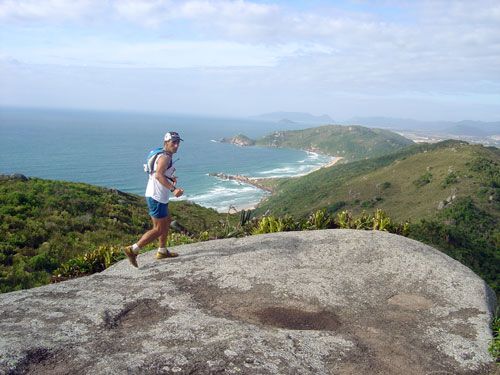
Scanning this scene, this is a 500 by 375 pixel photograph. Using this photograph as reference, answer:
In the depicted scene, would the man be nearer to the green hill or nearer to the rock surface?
the rock surface

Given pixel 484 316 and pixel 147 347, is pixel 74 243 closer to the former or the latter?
pixel 147 347

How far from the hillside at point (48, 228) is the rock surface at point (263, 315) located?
22.0 feet

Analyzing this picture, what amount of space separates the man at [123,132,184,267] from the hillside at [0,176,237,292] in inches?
231

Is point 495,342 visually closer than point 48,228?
Yes

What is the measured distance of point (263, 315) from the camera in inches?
279

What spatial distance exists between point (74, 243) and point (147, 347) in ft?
53.7

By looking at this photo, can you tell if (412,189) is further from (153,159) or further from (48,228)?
(153,159)

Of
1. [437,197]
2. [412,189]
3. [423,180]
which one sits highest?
[423,180]

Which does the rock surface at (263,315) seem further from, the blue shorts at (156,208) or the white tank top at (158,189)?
the white tank top at (158,189)

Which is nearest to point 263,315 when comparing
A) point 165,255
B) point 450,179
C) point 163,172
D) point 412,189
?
point 165,255

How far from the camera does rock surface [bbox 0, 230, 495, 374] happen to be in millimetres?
5441

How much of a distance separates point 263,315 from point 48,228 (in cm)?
1799

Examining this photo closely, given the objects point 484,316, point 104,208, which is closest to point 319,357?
point 484,316

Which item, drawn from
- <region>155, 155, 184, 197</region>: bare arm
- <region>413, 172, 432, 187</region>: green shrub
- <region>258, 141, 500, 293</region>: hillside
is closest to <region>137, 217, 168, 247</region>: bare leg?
<region>155, 155, 184, 197</region>: bare arm
